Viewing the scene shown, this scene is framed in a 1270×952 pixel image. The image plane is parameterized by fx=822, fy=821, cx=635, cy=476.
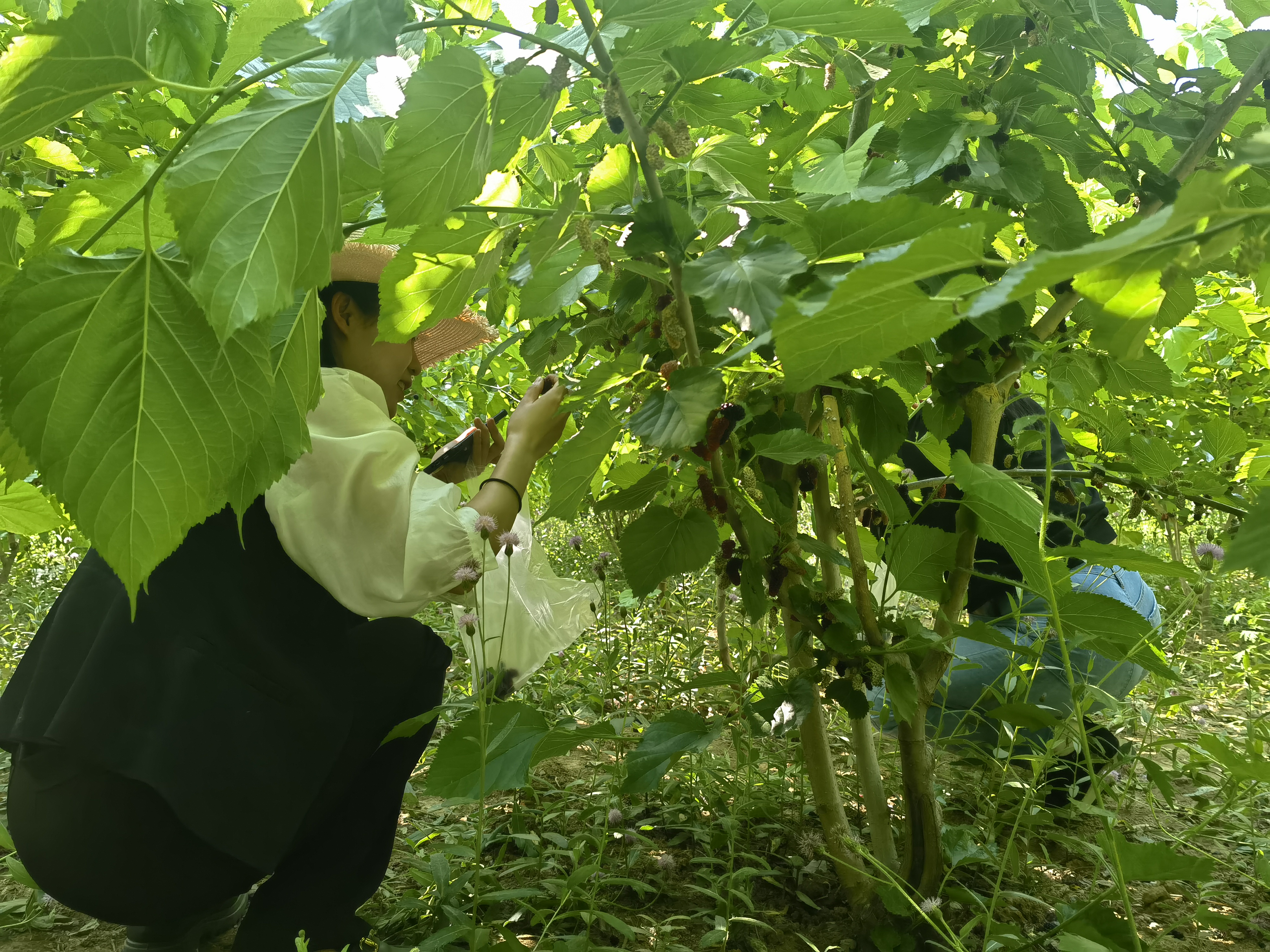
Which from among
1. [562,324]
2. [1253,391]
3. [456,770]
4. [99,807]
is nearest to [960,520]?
[562,324]

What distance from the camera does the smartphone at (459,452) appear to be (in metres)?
1.86

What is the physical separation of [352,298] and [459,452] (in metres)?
0.47

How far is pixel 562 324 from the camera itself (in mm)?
963

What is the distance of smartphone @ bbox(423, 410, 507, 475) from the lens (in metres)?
1.86

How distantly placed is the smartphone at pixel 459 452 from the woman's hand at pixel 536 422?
15.2 inches

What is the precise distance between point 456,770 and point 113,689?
57 centimetres

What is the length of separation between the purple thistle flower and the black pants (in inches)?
55.1

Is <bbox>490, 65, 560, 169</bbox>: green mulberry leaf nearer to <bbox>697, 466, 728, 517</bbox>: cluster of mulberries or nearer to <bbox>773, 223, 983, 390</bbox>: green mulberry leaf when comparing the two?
<bbox>773, 223, 983, 390</bbox>: green mulberry leaf

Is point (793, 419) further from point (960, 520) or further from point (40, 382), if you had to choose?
point (40, 382)

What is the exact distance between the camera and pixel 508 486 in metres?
1.43

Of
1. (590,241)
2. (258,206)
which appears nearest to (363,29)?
(258,206)

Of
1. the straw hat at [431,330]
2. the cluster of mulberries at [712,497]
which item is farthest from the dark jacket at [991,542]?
the straw hat at [431,330]

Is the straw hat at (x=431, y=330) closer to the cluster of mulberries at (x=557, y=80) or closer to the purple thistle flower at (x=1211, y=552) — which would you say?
the cluster of mulberries at (x=557, y=80)

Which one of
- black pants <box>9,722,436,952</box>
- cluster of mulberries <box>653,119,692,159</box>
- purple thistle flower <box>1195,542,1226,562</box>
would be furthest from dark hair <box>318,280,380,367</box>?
purple thistle flower <box>1195,542,1226,562</box>
